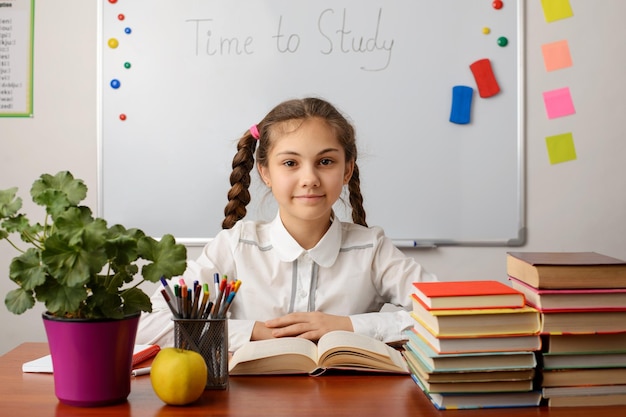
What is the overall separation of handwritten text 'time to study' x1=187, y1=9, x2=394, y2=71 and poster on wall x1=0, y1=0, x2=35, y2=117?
2.19 ft

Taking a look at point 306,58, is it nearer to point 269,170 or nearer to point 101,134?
point 101,134

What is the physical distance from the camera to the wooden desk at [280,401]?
→ 1010 millimetres

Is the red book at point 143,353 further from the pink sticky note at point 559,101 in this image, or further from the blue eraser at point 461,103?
the pink sticky note at point 559,101

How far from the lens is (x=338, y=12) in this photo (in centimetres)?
287

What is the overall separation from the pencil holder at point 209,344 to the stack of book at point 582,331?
0.47 m

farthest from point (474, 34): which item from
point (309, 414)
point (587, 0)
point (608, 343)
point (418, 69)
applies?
point (309, 414)

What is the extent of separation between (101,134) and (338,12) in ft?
3.47

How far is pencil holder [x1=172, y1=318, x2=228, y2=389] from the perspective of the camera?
1123 mm

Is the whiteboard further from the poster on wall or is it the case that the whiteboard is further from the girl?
the girl

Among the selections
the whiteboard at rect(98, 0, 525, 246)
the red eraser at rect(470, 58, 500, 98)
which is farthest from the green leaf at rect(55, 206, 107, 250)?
the red eraser at rect(470, 58, 500, 98)

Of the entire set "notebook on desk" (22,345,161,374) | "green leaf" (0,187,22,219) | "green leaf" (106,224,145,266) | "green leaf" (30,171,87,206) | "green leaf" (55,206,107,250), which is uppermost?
"green leaf" (30,171,87,206)

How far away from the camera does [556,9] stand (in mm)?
2842

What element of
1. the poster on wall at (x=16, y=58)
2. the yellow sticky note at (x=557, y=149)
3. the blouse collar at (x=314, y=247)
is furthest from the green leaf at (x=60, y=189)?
the yellow sticky note at (x=557, y=149)

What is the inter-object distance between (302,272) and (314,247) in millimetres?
70
